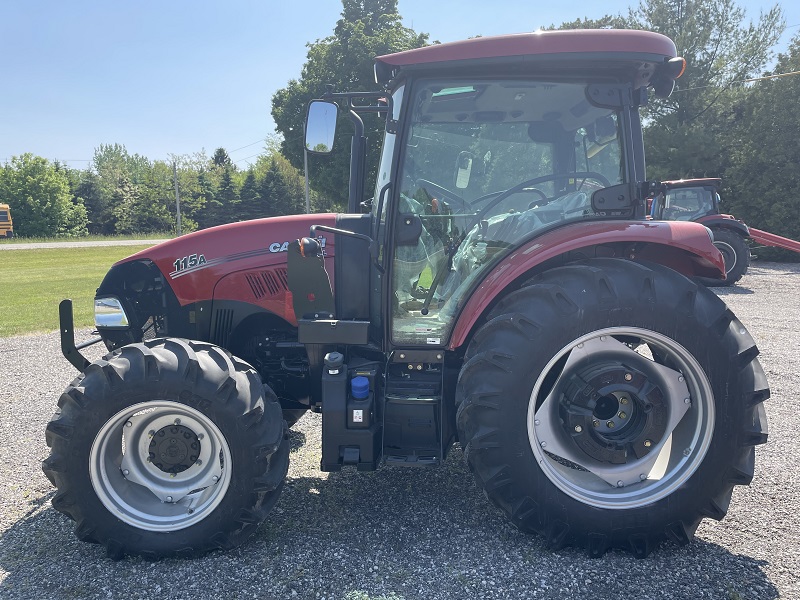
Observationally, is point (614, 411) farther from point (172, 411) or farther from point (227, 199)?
point (227, 199)

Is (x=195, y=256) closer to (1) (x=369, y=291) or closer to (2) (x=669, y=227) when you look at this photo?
(1) (x=369, y=291)

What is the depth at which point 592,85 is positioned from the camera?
106 inches

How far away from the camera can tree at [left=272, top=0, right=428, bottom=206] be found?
20562mm

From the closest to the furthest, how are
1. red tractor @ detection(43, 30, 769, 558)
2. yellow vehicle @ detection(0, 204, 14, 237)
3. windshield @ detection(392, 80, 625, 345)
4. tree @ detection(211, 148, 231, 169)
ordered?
red tractor @ detection(43, 30, 769, 558), windshield @ detection(392, 80, 625, 345), yellow vehicle @ detection(0, 204, 14, 237), tree @ detection(211, 148, 231, 169)

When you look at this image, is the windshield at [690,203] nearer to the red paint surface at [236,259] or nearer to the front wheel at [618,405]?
the front wheel at [618,405]

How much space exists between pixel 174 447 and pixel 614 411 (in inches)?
86.5

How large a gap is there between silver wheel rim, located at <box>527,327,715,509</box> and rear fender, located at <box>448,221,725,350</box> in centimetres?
42

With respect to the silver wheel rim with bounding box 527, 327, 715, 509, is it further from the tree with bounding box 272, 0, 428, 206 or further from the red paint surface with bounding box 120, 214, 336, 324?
the tree with bounding box 272, 0, 428, 206

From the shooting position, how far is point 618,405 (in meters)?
2.73

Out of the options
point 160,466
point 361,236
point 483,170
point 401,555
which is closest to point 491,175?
point 483,170

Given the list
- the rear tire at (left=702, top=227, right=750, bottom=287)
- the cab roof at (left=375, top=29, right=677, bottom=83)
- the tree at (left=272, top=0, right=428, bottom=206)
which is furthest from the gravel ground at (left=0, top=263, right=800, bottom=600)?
the tree at (left=272, top=0, right=428, bottom=206)

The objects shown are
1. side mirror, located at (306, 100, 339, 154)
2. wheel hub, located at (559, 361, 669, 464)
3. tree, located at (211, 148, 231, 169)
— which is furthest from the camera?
tree, located at (211, 148, 231, 169)

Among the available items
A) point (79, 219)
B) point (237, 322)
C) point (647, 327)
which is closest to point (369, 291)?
point (237, 322)

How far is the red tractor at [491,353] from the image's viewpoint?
99.2 inches
